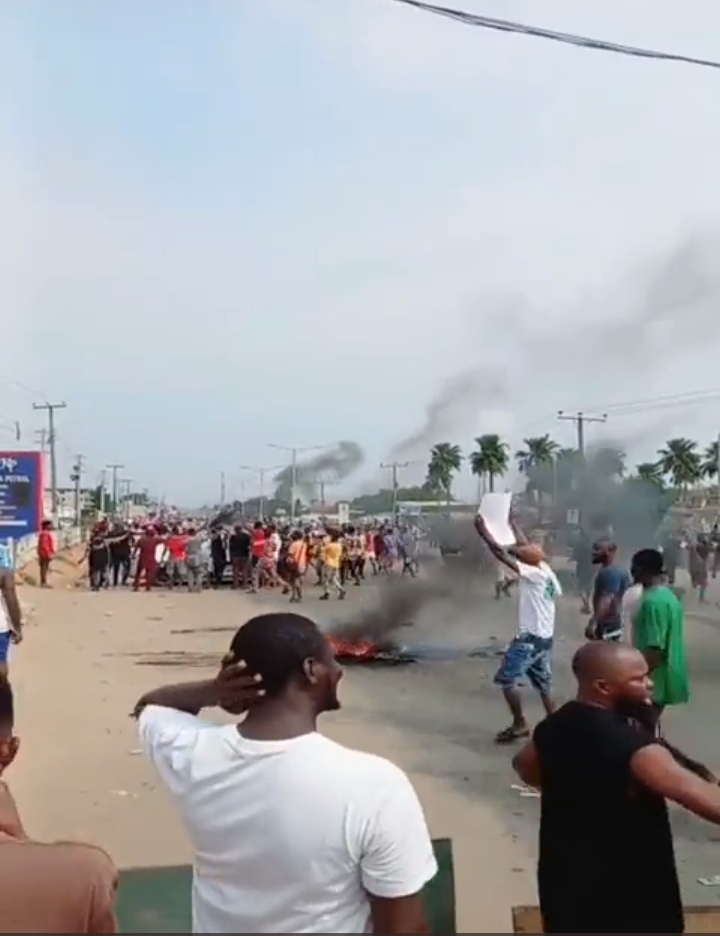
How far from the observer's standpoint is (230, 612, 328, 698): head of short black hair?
233cm

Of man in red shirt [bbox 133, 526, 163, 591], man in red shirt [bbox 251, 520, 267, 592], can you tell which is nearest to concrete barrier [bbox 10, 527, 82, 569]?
man in red shirt [bbox 133, 526, 163, 591]

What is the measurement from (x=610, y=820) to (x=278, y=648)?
0.89 m

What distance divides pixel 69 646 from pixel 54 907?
14002mm

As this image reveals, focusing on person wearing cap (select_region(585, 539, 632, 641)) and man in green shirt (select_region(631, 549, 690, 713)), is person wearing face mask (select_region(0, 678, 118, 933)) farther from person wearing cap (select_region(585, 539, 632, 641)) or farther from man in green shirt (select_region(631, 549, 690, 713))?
person wearing cap (select_region(585, 539, 632, 641))

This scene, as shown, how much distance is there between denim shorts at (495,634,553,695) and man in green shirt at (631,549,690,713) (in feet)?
5.43

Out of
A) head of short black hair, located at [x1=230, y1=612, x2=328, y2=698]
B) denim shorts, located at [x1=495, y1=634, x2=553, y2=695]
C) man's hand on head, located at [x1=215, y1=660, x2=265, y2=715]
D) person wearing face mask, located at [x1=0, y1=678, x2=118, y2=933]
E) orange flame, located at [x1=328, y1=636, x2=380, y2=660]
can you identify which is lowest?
orange flame, located at [x1=328, y1=636, x2=380, y2=660]

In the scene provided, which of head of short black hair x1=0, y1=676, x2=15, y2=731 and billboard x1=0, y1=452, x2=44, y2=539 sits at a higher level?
billboard x1=0, y1=452, x2=44, y2=539

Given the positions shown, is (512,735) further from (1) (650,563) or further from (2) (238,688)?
(2) (238,688)

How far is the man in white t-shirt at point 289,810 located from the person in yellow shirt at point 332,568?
21.3 metres

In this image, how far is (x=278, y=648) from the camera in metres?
2.35

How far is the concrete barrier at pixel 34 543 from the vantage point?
32.9 meters

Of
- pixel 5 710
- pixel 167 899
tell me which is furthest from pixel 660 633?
pixel 5 710

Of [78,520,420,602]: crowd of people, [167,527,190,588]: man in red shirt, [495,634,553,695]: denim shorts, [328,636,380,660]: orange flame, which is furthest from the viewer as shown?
[167,527,190,588]: man in red shirt

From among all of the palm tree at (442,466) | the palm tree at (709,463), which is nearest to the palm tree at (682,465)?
the palm tree at (709,463)
